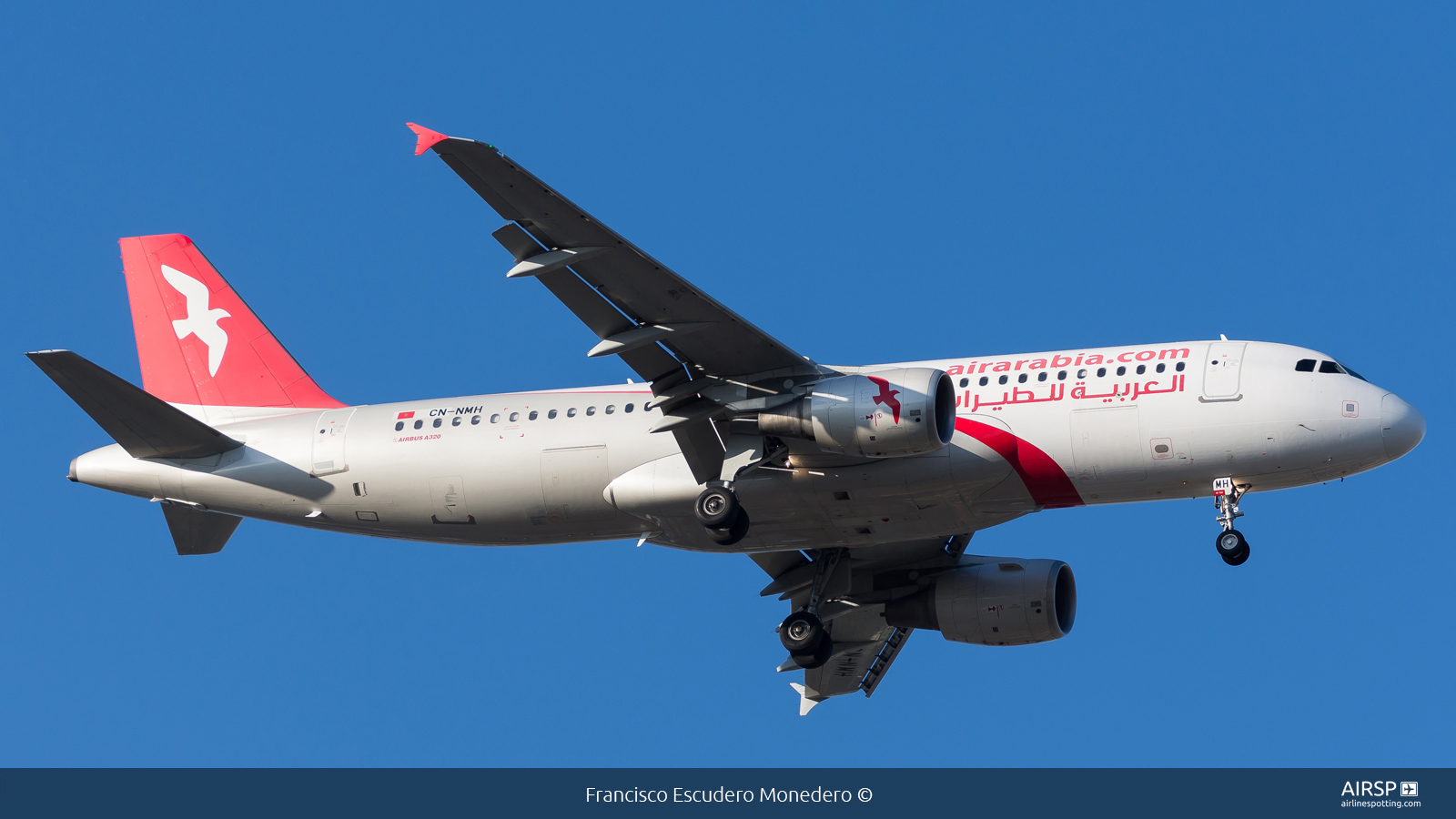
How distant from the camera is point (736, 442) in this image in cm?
3231

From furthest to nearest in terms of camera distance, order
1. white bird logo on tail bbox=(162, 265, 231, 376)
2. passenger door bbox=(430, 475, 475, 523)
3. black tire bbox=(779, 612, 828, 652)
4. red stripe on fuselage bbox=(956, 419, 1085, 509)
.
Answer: white bird logo on tail bbox=(162, 265, 231, 376)
black tire bbox=(779, 612, 828, 652)
passenger door bbox=(430, 475, 475, 523)
red stripe on fuselage bbox=(956, 419, 1085, 509)

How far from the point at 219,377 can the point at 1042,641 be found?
20.4 metres

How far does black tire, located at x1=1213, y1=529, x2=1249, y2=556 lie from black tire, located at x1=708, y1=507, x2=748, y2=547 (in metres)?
9.05

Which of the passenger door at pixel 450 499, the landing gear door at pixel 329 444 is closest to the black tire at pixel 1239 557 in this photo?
the passenger door at pixel 450 499

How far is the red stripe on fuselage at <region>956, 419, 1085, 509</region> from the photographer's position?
1225 inches

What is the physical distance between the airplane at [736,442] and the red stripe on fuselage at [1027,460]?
0.04m

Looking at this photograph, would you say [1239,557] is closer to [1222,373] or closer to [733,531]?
[1222,373]

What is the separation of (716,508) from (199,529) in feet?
44.1

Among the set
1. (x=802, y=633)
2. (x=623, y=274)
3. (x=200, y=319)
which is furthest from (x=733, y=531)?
(x=200, y=319)

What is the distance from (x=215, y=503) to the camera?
36.1 metres

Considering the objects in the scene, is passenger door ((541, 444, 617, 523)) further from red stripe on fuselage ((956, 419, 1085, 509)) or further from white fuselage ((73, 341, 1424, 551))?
red stripe on fuselage ((956, 419, 1085, 509))

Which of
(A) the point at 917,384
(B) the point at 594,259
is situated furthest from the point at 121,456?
(A) the point at 917,384

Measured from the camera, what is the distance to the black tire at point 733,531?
104ft

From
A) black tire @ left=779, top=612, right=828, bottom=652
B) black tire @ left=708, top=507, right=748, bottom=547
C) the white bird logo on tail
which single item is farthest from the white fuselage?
the white bird logo on tail
